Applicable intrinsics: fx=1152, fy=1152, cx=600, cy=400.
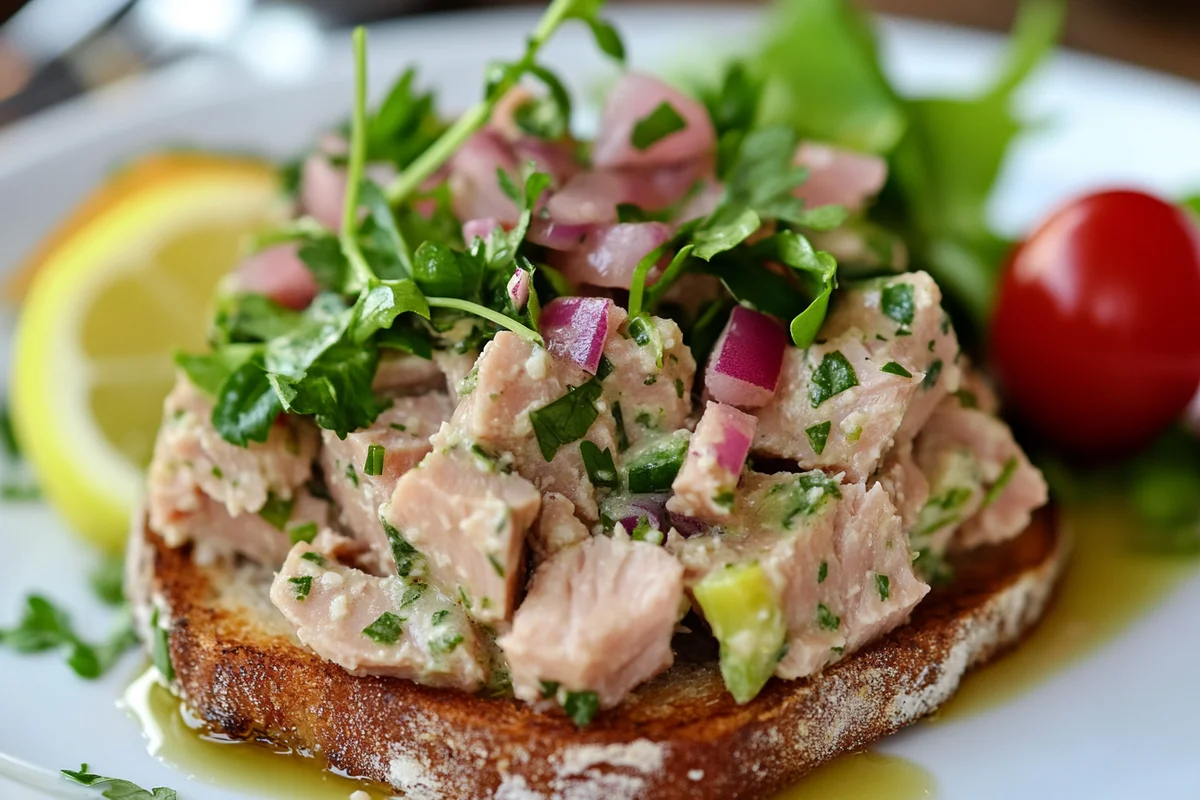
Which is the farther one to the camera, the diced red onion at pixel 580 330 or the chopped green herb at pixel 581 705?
the diced red onion at pixel 580 330

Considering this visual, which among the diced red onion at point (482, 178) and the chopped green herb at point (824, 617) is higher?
the diced red onion at point (482, 178)

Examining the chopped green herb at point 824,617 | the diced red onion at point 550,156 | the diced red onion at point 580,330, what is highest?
the diced red onion at point 580,330

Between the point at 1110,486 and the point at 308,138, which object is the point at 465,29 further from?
the point at 1110,486

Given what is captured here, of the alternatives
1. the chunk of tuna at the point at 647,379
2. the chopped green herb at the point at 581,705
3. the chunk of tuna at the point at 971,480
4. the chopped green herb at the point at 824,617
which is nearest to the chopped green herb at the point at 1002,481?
the chunk of tuna at the point at 971,480

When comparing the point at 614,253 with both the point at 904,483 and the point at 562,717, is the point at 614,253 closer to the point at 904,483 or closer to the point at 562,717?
the point at 904,483

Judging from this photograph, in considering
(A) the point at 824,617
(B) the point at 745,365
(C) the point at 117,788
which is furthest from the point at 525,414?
(C) the point at 117,788

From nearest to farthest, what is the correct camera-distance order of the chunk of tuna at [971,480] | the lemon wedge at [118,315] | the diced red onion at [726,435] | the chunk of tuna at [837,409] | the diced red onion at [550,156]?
the diced red onion at [726,435], the chunk of tuna at [837,409], the chunk of tuna at [971,480], the diced red onion at [550,156], the lemon wedge at [118,315]

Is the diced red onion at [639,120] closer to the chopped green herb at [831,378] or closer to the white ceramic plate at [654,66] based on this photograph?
the chopped green herb at [831,378]
